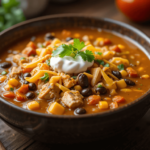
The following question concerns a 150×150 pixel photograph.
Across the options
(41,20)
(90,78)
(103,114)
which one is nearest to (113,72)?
(90,78)

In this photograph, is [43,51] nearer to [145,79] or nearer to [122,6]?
[145,79]

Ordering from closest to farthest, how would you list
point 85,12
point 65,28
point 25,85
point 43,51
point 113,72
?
1. point 25,85
2. point 113,72
3. point 43,51
4. point 65,28
5. point 85,12

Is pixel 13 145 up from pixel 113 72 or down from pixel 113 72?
down

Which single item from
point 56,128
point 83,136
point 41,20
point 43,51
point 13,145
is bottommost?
point 13,145

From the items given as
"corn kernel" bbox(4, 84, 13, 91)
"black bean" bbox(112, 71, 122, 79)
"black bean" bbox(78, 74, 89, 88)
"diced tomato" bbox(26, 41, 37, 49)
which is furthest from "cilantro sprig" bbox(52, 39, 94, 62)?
"diced tomato" bbox(26, 41, 37, 49)

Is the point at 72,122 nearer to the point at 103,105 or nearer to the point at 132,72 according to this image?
the point at 103,105

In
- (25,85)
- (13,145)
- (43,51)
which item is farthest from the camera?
(43,51)

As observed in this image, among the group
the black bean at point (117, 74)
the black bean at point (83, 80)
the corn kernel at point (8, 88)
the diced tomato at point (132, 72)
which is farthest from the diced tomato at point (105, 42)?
the corn kernel at point (8, 88)
